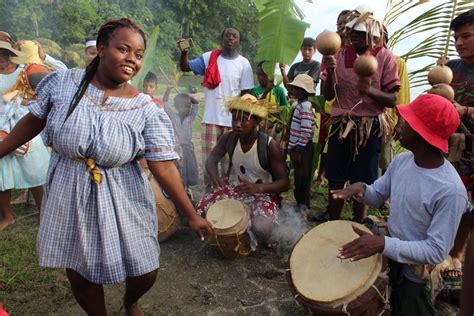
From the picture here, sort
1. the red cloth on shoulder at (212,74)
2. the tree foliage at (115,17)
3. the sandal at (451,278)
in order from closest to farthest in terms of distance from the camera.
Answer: the sandal at (451,278) → the red cloth on shoulder at (212,74) → the tree foliage at (115,17)

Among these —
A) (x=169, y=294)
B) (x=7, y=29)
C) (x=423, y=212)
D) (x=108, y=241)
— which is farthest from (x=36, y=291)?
(x=7, y=29)

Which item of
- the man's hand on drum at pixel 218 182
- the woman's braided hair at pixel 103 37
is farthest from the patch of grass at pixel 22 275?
the woman's braided hair at pixel 103 37

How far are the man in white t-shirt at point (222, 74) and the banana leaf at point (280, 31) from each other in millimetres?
647

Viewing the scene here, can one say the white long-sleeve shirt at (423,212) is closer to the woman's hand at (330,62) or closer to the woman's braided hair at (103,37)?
the woman's hand at (330,62)

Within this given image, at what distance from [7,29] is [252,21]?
12622 millimetres

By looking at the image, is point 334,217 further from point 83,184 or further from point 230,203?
point 83,184

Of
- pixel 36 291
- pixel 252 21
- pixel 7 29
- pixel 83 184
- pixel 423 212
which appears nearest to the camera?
pixel 83 184

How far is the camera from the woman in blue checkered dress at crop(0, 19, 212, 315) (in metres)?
1.99

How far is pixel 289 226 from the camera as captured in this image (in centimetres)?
414

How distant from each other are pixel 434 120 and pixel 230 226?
179 centimetres

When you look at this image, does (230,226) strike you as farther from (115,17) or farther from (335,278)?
(115,17)

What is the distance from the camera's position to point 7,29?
59.8 ft

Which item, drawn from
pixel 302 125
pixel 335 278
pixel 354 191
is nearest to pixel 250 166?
pixel 302 125

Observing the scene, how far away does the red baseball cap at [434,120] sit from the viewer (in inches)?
83.7
